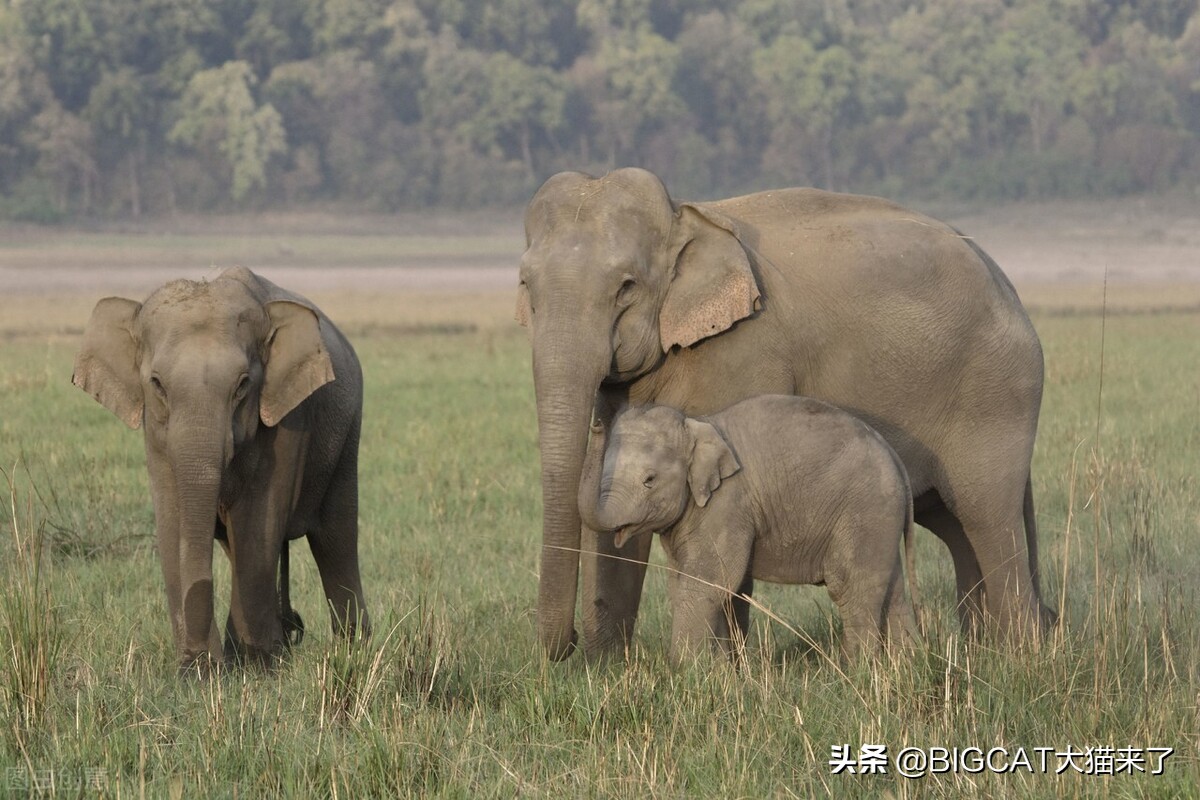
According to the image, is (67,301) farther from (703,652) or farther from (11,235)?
(703,652)

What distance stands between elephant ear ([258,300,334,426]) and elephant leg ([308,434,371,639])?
890 millimetres

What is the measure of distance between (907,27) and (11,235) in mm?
45280

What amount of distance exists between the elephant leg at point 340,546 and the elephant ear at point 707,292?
206cm

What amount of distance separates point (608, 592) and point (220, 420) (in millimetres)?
1545

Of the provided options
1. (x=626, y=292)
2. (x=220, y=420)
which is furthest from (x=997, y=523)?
(x=220, y=420)

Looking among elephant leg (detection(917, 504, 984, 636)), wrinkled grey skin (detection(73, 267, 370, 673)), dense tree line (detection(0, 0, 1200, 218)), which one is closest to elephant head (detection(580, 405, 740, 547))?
wrinkled grey skin (detection(73, 267, 370, 673))

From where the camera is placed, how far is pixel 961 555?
7.46 m

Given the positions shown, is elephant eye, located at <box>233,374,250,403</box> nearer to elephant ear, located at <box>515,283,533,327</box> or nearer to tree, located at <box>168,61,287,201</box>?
elephant ear, located at <box>515,283,533,327</box>

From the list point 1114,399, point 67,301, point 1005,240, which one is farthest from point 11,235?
point 1114,399

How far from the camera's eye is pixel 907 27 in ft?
292

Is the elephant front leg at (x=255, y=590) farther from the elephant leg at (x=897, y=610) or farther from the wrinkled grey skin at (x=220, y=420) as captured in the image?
the elephant leg at (x=897, y=610)

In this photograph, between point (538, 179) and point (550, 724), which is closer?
point (550, 724)

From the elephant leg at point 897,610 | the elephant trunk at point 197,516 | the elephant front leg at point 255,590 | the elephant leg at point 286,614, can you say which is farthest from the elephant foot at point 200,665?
the elephant leg at point 897,610

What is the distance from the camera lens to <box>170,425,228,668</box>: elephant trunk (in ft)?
20.7
